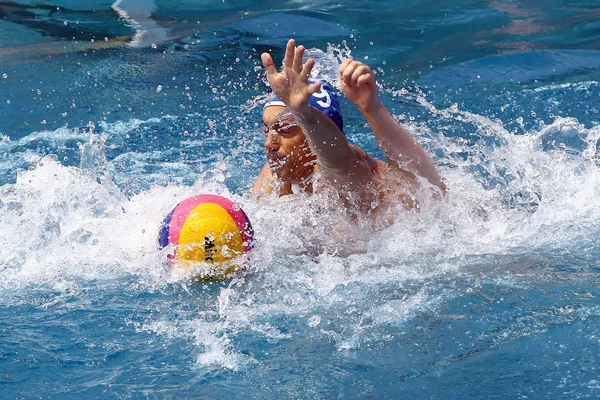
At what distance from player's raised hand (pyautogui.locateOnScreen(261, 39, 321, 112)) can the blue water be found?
0.81 meters

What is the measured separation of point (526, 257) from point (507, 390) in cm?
118

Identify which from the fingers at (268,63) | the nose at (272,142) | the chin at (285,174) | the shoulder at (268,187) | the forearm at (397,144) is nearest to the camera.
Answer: the fingers at (268,63)

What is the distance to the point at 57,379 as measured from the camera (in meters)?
3.04

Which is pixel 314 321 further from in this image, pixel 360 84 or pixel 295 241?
pixel 360 84

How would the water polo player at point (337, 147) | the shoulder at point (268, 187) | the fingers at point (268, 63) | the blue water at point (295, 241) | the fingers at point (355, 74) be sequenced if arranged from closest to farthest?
the blue water at point (295, 241) → the fingers at point (268, 63) → the water polo player at point (337, 147) → the fingers at point (355, 74) → the shoulder at point (268, 187)

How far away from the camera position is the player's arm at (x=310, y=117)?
3207 millimetres

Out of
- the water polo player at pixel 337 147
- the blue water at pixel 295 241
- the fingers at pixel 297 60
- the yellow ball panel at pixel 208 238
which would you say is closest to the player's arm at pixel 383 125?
the water polo player at pixel 337 147

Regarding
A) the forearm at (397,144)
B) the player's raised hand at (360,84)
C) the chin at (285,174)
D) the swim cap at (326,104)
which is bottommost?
the chin at (285,174)

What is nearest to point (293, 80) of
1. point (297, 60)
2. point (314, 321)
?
point (297, 60)

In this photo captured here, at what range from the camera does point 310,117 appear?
3324 millimetres

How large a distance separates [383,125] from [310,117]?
0.52 metres

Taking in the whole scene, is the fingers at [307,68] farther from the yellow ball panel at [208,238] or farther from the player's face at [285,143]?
the yellow ball panel at [208,238]

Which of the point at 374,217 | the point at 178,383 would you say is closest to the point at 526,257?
the point at 374,217

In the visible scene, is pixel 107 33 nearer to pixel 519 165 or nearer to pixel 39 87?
pixel 39 87
